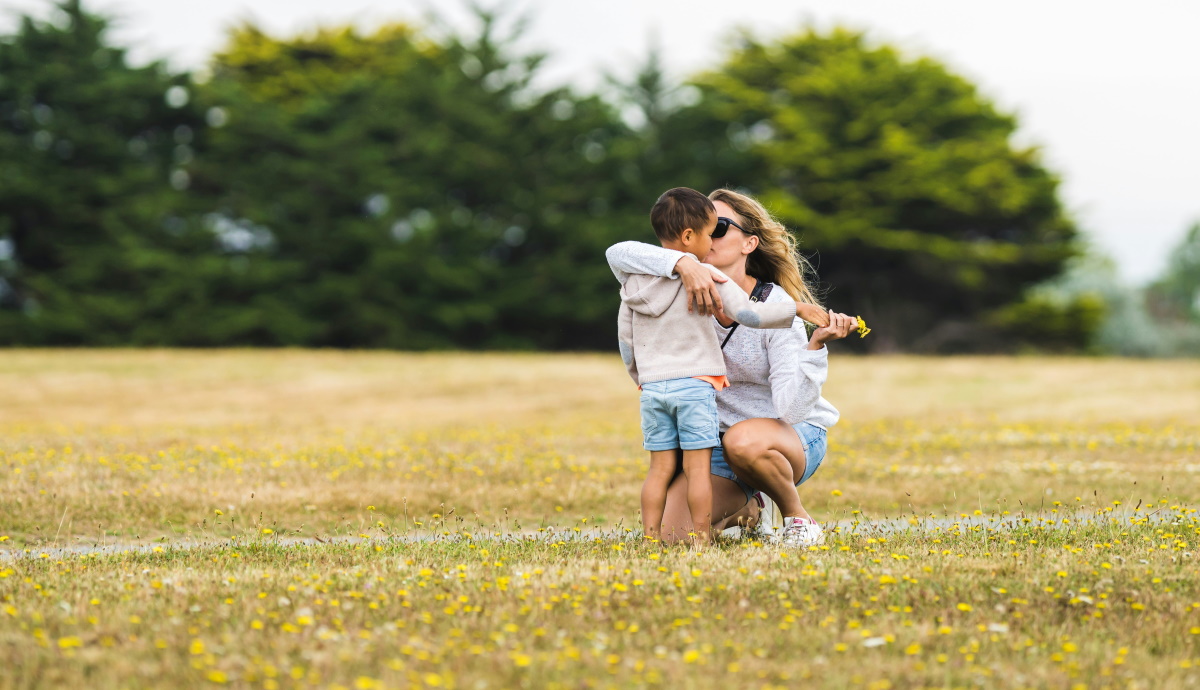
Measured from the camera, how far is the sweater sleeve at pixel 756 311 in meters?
4.95

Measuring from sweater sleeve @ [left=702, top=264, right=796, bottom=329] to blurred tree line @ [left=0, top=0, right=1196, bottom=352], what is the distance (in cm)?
2552

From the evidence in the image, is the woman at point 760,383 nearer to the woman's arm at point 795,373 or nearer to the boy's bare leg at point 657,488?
the woman's arm at point 795,373

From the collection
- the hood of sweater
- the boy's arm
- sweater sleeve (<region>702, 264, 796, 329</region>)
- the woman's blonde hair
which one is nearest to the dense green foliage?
the woman's blonde hair

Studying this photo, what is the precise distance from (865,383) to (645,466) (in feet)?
45.5

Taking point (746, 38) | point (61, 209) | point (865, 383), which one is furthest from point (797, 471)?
point (746, 38)

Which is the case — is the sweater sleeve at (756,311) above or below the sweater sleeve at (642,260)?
below

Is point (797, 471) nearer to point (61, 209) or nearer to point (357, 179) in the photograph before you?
point (357, 179)

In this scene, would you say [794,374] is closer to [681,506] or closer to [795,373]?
[795,373]

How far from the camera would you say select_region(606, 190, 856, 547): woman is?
5.36 meters

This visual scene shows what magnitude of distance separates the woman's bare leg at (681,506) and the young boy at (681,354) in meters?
0.19

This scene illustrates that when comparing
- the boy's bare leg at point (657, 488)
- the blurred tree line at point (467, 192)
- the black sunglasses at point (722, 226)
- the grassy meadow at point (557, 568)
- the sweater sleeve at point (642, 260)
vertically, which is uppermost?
the blurred tree line at point (467, 192)

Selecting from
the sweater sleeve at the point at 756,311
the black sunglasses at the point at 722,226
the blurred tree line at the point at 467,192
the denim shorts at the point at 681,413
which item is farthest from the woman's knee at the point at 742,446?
the blurred tree line at the point at 467,192

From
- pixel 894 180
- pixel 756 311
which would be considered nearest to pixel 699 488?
pixel 756 311

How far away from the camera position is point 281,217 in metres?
30.7
